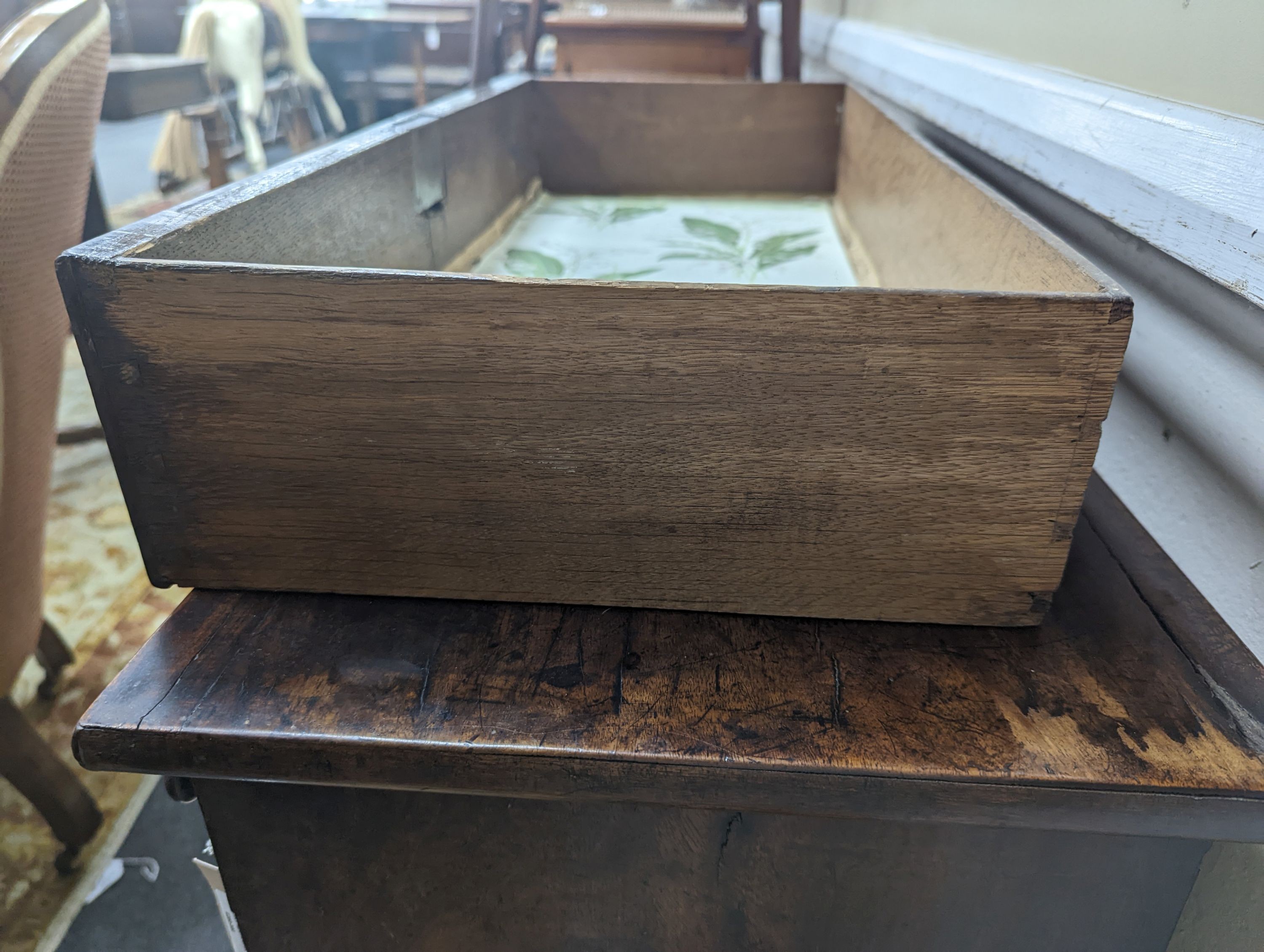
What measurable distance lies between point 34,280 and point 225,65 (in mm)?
4170

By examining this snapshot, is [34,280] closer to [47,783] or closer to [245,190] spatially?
[245,190]

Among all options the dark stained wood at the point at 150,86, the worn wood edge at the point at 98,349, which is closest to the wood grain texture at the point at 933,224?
the worn wood edge at the point at 98,349

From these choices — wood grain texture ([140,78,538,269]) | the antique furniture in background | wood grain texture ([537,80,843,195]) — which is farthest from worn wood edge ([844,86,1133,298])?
the antique furniture in background

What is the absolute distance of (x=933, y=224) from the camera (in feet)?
2.91

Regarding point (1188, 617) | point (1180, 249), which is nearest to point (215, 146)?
point (1180, 249)

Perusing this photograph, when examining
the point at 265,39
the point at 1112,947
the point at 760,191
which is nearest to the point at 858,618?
the point at 1112,947

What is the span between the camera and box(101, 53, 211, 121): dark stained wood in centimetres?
221

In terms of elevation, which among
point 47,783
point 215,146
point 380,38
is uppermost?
point 380,38

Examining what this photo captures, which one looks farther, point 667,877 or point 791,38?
point 791,38

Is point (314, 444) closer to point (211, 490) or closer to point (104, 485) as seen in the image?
point (211, 490)

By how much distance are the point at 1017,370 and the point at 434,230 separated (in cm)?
76

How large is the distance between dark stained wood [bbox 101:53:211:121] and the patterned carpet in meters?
0.77

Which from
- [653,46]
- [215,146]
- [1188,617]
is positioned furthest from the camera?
[215,146]

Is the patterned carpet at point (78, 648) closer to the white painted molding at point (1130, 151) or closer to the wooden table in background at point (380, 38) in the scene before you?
the white painted molding at point (1130, 151)
